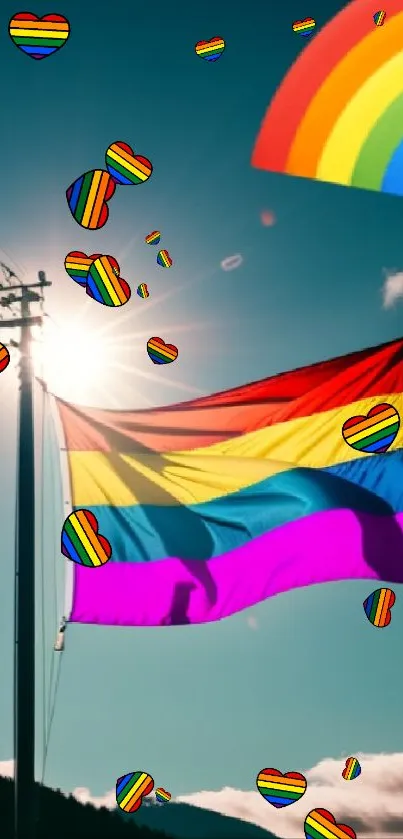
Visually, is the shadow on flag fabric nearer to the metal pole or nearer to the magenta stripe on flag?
the magenta stripe on flag

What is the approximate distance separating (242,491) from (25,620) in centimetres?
312

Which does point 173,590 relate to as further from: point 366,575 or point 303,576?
point 366,575

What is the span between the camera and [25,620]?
8.28 m

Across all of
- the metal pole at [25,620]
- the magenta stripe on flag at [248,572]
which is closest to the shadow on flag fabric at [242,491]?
the magenta stripe on flag at [248,572]

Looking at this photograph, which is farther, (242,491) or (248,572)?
(242,491)

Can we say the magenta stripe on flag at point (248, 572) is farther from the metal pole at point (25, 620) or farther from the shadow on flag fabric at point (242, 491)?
the metal pole at point (25, 620)

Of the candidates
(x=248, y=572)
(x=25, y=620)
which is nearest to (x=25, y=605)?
(x=25, y=620)

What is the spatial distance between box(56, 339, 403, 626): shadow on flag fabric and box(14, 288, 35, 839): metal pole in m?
0.67

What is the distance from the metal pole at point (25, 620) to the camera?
25.5ft

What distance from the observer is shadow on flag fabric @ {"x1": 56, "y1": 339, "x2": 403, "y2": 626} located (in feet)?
31.4

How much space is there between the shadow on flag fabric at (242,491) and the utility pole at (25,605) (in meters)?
0.67

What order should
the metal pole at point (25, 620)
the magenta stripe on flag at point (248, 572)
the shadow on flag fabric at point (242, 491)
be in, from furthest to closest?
the shadow on flag fabric at point (242, 491) → the magenta stripe on flag at point (248, 572) → the metal pole at point (25, 620)

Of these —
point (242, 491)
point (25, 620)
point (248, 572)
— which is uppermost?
point (242, 491)

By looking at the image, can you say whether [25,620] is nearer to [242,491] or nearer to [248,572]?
[248,572]
